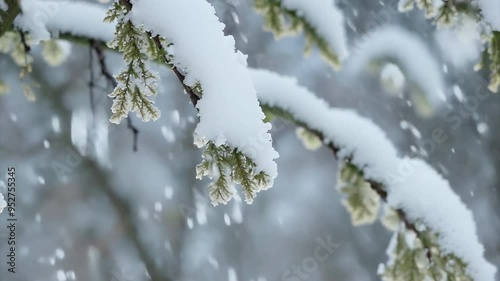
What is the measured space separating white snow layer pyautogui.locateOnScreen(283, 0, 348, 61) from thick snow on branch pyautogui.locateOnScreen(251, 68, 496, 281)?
0.23 m

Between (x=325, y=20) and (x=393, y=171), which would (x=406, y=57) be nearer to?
(x=325, y=20)

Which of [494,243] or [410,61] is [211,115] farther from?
[494,243]

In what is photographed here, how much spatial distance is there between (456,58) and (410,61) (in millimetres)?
3902

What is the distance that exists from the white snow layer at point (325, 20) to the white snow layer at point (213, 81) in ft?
3.98

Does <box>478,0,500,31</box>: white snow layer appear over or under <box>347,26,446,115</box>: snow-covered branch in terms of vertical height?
under

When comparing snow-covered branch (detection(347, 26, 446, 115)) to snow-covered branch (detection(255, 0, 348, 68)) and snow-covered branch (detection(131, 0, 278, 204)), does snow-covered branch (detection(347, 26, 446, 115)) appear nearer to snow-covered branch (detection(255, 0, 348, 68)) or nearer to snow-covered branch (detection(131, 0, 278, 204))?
snow-covered branch (detection(255, 0, 348, 68))

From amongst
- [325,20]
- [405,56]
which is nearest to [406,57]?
[405,56]

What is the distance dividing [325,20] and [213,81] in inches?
52.6

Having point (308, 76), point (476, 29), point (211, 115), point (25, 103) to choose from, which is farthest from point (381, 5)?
point (211, 115)

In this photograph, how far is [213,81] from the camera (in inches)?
52.9

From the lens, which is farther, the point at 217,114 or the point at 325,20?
the point at 325,20

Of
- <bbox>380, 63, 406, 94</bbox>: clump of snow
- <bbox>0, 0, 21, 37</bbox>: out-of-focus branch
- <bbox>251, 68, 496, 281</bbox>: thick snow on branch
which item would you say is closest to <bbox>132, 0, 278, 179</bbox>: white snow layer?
<bbox>0, 0, 21, 37</bbox>: out-of-focus branch

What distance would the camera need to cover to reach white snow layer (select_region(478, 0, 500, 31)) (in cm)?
215

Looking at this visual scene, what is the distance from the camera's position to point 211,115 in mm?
1312
